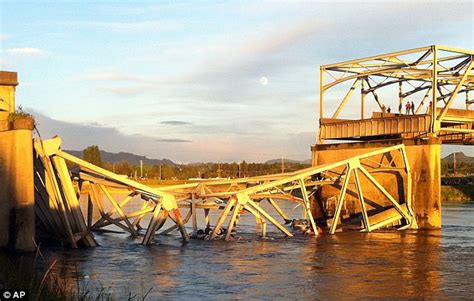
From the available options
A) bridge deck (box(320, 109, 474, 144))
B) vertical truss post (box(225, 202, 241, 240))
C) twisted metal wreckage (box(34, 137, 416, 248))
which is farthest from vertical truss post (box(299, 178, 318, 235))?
bridge deck (box(320, 109, 474, 144))

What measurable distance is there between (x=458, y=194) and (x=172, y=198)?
8738 cm

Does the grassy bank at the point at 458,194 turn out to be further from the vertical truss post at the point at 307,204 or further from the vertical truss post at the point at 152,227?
the vertical truss post at the point at 152,227

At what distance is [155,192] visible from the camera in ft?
133

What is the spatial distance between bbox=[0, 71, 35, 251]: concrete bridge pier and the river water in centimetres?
171

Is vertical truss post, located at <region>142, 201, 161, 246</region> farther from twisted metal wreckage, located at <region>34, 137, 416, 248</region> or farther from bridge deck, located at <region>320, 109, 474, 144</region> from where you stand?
bridge deck, located at <region>320, 109, 474, 144</region>

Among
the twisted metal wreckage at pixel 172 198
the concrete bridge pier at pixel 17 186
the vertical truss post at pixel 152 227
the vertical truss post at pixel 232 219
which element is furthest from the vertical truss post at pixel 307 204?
the concrete bridge pier at pixel 17 186

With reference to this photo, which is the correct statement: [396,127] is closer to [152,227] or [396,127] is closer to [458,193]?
[152,227]

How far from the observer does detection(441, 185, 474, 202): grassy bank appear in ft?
382

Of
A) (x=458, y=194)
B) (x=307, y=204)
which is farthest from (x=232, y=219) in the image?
(x=458, y=194)

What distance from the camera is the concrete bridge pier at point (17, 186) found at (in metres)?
33.8

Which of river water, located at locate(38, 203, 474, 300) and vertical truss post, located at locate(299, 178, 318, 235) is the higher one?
vertical truss post, located at locate(299, 178, 318, 235)

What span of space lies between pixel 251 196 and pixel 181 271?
16.3 metres

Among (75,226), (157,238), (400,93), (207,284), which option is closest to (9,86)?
(75,226)

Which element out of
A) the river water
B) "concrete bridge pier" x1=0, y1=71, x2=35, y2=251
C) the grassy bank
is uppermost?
"concrete bridge pier" x1=0, y1=71, x2=35, y2=251
